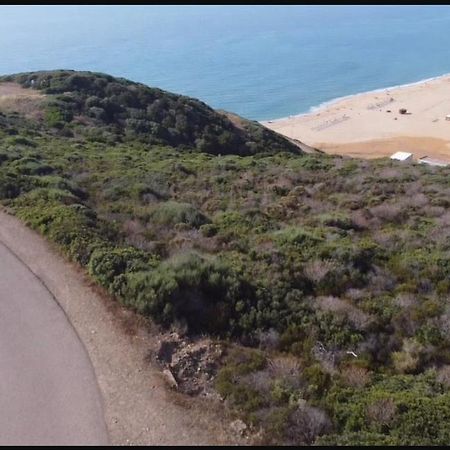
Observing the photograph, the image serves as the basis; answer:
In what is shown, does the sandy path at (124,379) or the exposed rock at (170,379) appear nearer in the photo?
the sandy path at (124,379)

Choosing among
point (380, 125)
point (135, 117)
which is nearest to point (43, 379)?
point (135, 117)

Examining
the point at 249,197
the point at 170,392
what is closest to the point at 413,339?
the point at 170,392

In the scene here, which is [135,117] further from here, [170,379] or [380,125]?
[380,125]

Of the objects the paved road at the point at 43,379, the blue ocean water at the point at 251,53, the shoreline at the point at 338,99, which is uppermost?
the blue ocean water at the point at 251,53

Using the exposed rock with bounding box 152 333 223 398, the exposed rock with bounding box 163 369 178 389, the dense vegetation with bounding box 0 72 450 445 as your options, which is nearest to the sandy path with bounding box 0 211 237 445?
the exposed rock with bounding box 163 369 178 389

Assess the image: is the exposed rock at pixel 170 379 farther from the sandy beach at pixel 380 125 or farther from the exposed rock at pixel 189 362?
the sandy beach at pixel 380 125

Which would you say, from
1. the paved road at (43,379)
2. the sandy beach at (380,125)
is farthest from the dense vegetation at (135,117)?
the paved road at (43,379)
